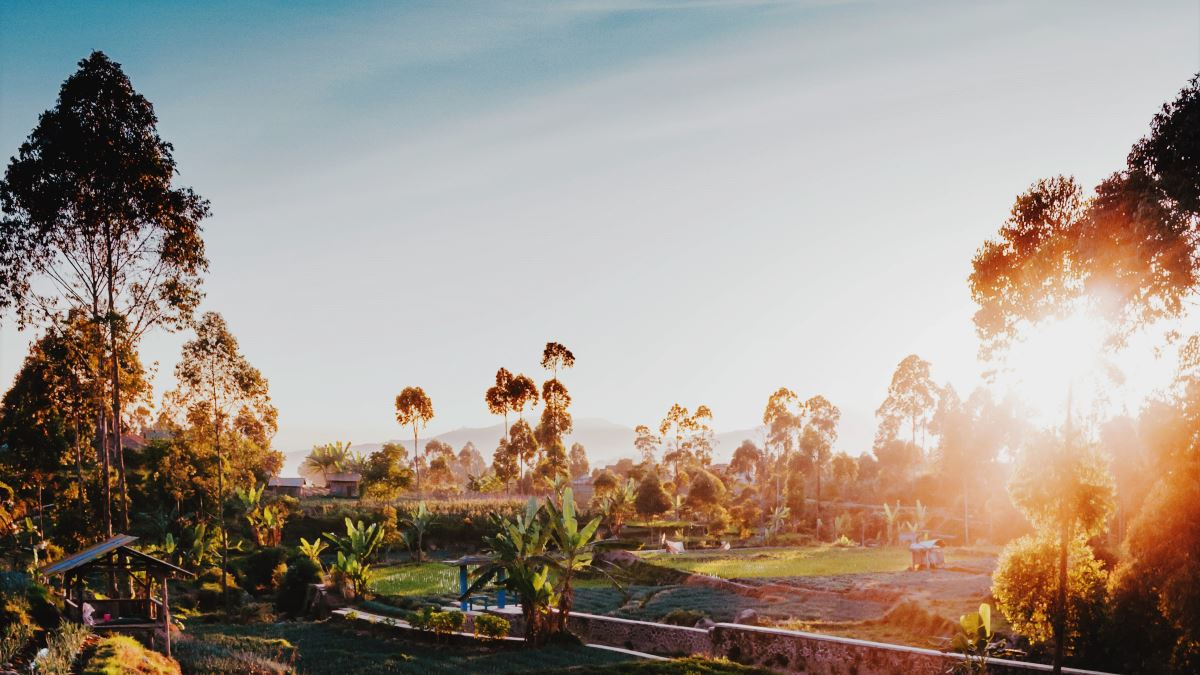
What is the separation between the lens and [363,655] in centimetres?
2030

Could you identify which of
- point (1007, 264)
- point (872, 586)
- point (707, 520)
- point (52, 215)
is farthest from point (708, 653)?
point (707, 520)

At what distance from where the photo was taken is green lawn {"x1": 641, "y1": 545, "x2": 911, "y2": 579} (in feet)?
117

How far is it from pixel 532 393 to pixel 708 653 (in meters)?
46.2

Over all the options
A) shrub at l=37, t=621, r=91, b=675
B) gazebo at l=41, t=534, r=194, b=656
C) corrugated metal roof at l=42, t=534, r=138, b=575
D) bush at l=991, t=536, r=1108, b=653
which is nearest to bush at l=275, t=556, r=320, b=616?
gazebo at l=41, t=534, r=194, b=656

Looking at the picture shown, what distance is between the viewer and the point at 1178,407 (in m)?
13.3

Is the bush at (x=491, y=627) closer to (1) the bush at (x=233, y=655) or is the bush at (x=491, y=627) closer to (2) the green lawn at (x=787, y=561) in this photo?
(1) the bush at (x=233, y=655)

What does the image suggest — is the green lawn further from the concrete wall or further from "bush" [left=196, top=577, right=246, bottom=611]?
"bush" [left=196, top=577, right=246, bottom=611]

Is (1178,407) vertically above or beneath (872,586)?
above

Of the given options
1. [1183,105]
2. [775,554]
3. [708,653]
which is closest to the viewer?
[1183,105]

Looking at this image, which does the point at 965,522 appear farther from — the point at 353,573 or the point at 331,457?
the point at 331,457

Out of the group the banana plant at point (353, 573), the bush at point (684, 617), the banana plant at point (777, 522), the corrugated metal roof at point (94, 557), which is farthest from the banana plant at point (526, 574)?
the banana plant at point (777, 522)

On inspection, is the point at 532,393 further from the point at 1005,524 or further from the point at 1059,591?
the point at 1059,591

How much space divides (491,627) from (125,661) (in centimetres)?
1119

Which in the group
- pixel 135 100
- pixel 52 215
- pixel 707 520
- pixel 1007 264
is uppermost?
pixel 135 100
